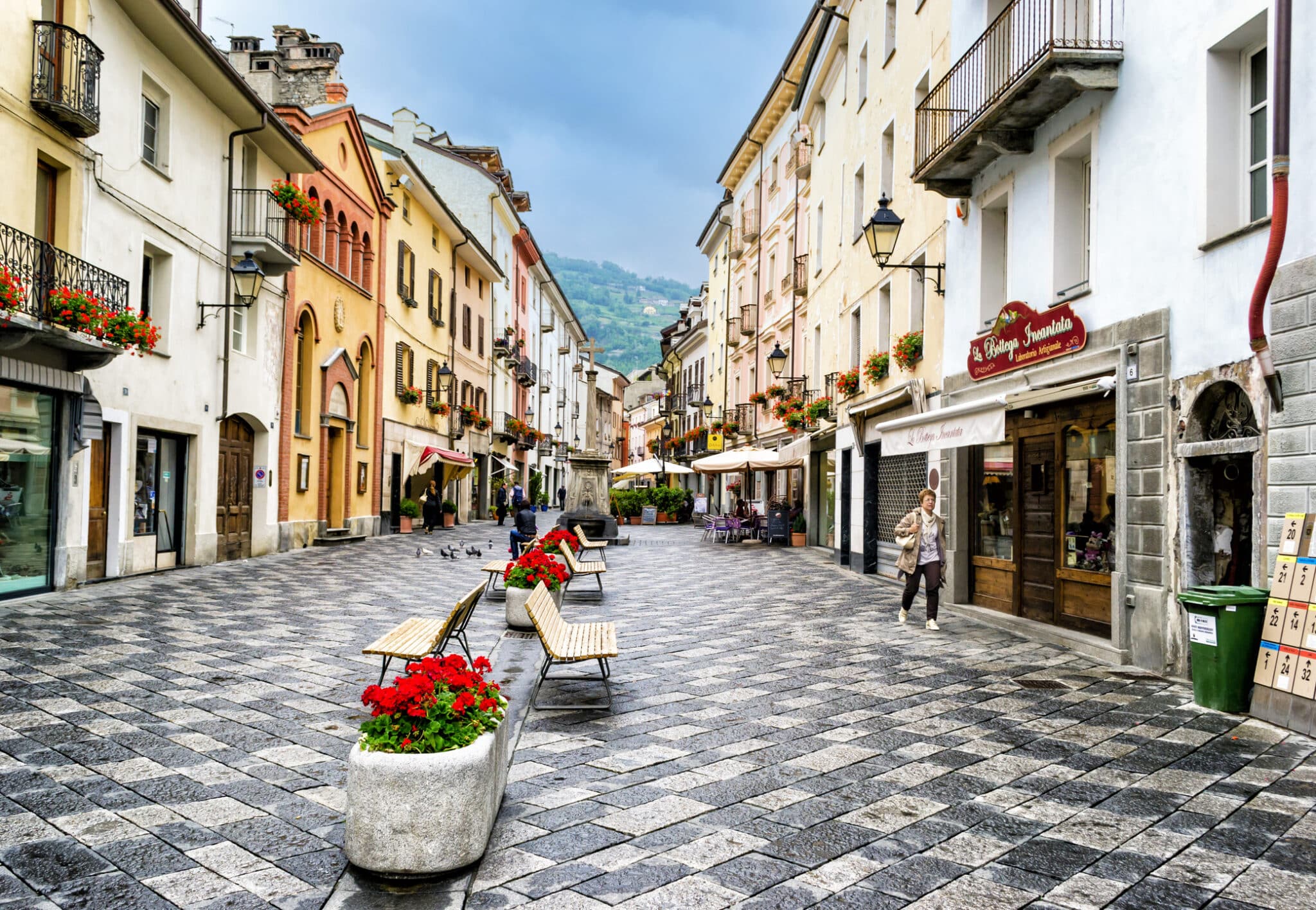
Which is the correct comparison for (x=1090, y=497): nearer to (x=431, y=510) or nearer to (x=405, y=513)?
(x=405, y=513)

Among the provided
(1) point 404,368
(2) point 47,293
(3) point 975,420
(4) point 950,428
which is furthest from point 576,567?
(1) point 404,368

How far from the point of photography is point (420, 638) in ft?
25.4

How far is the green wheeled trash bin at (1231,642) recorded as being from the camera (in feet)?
23.0

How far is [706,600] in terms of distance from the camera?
13961mm

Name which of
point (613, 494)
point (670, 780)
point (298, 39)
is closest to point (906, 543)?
point (670, 780)

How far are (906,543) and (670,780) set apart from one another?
23.7 feet

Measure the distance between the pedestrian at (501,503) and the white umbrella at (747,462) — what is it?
10.7 metres

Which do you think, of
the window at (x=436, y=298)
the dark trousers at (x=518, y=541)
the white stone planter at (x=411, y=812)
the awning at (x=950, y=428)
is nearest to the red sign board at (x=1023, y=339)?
the awning at (x=950, y=428)

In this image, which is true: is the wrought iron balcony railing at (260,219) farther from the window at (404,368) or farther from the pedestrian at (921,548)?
the pedestrian at (921,548)

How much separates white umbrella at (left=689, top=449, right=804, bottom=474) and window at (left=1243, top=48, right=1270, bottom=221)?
1741 cm

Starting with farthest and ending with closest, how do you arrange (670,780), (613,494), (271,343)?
(613,494) → (271,343) → (670,780)

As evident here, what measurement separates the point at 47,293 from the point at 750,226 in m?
27.6

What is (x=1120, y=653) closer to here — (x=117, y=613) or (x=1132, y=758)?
(x=1132, y=758)

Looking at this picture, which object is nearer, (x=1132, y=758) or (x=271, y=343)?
(x=1132, y=758)
